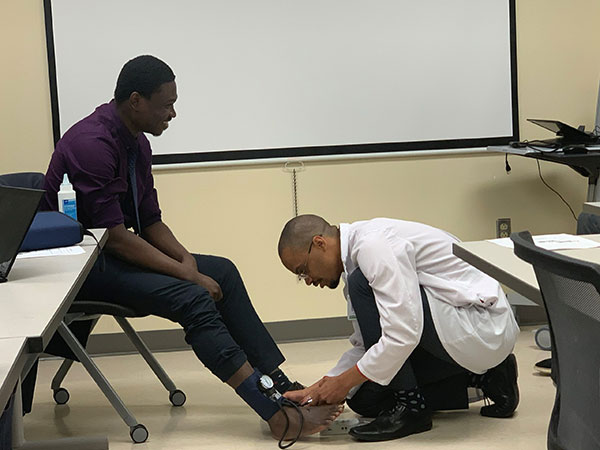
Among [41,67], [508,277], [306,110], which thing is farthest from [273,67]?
[508,277]

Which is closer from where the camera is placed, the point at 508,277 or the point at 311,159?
the point at 508,277

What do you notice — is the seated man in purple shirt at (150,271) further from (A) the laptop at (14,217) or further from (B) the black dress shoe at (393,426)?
(A) the laptop at (14,217)

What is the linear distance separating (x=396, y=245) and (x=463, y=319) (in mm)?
314

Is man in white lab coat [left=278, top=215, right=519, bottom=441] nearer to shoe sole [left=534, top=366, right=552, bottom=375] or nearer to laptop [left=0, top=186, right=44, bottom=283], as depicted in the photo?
shoe sole [left=534, top=366, right=552, bottom=375]

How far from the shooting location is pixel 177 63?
13.6 feet

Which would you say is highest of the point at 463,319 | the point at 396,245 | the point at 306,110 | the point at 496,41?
the point at 496,41

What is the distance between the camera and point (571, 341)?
1575 mm

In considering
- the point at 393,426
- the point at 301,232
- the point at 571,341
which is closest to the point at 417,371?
the point at 393,426

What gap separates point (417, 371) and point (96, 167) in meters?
1.23

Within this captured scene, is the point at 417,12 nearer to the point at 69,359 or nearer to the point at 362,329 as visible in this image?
the point at 362,329

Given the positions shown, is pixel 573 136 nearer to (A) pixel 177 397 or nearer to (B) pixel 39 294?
(A) pixel 177 397

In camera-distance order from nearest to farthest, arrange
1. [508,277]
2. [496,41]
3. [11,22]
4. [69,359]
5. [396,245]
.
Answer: [508,277], [396,245], [69,359], [11,22], [496,41]

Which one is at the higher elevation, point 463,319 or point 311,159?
A: point 311,159

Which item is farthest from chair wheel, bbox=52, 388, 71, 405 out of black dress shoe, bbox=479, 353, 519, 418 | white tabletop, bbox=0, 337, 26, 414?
white tabletop, bbox=0, 337, 26, 414
